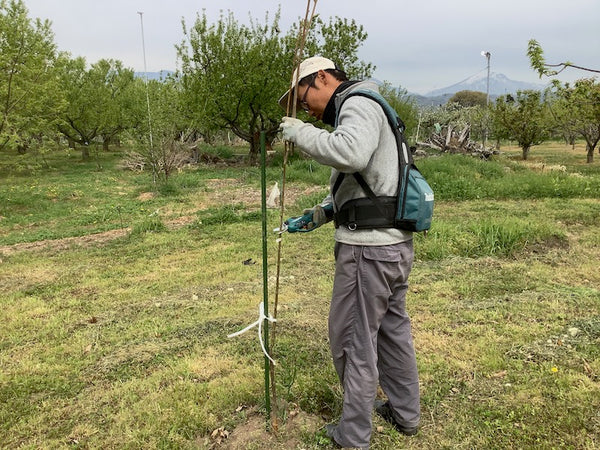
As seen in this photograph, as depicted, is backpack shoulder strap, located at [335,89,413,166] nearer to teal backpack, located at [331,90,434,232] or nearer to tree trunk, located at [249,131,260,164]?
teal backpack, located at [331,90,434,232]

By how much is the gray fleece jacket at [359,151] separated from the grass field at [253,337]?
1191mm

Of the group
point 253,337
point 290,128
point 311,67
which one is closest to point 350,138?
point 290,128

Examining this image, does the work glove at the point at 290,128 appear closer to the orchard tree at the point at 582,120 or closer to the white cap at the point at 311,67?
the white cap at the point at 311,67

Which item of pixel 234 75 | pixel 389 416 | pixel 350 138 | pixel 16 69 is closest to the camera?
pixel 350 138

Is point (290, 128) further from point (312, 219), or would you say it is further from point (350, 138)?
point (312, 219)

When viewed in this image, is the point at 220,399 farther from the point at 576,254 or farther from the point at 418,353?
the point at 576,254

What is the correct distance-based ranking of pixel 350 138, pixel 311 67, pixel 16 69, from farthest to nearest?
1. pixel 16 69
2. pixel 311 67
3. pixel 350 138

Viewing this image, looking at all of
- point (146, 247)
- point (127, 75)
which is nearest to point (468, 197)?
point (146, 247)

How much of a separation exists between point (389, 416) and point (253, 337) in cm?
146

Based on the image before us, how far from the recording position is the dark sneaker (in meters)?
2.46

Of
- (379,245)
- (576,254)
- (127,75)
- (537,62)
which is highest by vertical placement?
Answer: (127,75)

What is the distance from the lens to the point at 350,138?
1819 mm

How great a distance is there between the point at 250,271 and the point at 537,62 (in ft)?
12.2

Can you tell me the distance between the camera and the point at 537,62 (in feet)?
12.1
